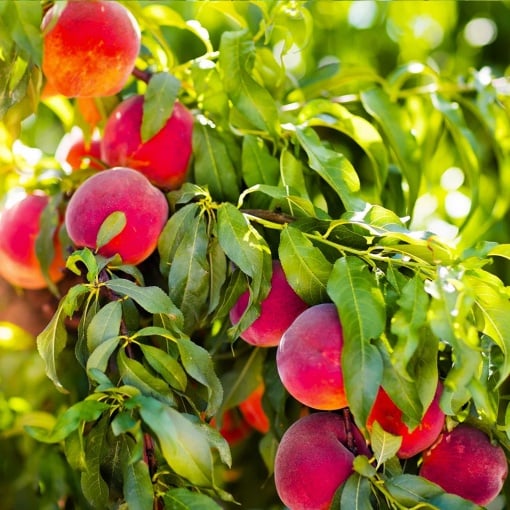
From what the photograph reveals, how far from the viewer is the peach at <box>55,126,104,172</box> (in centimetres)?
139

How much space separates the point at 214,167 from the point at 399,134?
0.30 meters

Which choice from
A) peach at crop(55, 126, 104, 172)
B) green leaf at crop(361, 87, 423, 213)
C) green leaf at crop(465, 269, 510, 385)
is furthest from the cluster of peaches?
peach at crop(55, 126, 104, 172)

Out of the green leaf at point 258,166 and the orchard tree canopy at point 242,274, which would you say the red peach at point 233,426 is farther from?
the green leaf at point 258,166

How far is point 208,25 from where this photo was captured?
1923mm

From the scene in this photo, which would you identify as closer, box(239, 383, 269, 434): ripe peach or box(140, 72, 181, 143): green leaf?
box(140, 72, 181, 143): green leaf

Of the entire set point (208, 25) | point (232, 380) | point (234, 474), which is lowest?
point (234, 474)

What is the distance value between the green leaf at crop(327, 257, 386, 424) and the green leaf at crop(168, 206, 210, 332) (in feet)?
0.53

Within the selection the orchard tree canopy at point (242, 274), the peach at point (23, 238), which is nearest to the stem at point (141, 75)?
the orchard tree canopy at point (242, 274)

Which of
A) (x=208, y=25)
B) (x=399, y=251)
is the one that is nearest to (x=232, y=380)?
(x=399, y=251)

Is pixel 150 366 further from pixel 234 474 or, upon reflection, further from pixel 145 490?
pixel 234 474

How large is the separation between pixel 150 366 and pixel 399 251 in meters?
0.29

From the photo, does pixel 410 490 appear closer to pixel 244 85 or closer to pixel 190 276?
pixel 190 276

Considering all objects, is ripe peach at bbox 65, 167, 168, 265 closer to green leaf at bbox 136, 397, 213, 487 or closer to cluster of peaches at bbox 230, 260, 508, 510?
cluster of peaches at bbox 230, 260, 508, 510

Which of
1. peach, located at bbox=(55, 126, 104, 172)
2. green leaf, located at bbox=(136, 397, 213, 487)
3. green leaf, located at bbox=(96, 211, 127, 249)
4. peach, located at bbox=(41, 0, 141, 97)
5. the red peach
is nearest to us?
green leaf, located at bbox=(136, 397, 213, 487)
